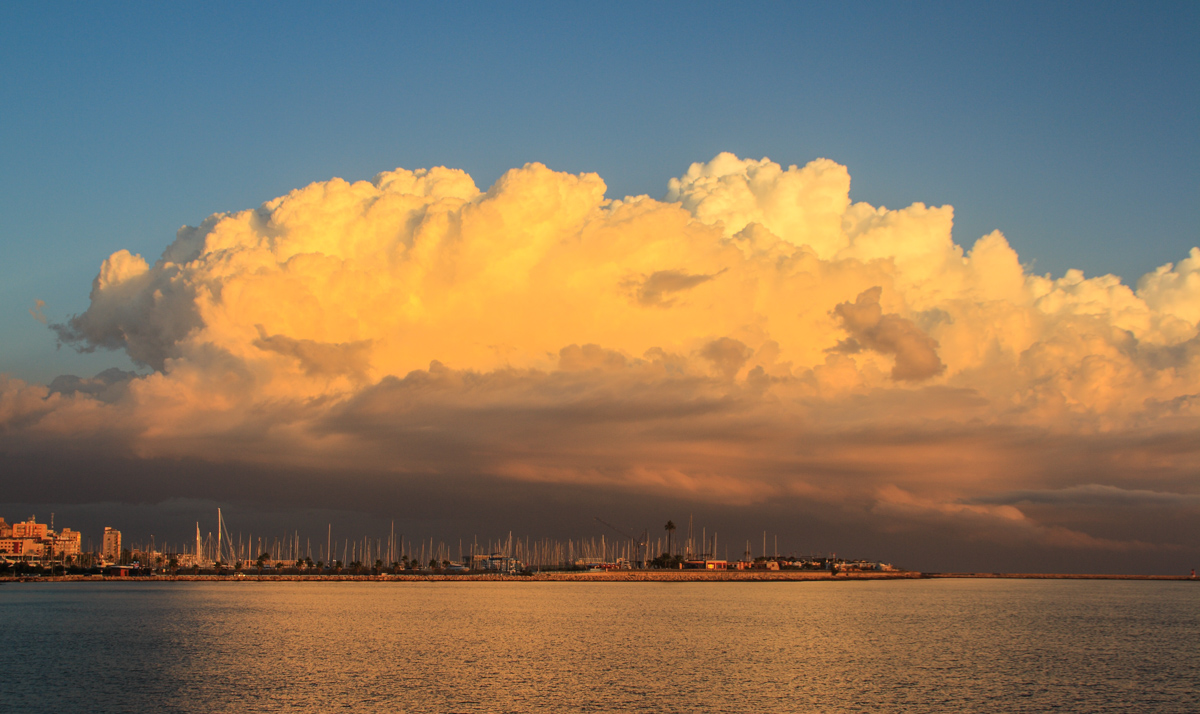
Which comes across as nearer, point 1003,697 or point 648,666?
point 1003,697

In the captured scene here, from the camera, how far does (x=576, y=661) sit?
82125 millimetres

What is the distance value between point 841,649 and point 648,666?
85.3 ft

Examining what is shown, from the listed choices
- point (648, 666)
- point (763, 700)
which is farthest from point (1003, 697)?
point (648, 666)

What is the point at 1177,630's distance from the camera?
137 m

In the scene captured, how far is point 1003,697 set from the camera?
66.0 m

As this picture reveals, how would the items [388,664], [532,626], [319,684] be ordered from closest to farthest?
1. [319,684]
2. [388,664]
3. [532,626]

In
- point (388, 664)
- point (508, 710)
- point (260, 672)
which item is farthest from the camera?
point (388, 664)

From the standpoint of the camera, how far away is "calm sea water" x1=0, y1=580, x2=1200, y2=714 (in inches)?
2448

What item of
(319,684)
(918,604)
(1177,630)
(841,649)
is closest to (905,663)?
(841,649)

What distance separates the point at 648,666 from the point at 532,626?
42680mm

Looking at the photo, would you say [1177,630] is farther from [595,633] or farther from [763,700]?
[763,700]

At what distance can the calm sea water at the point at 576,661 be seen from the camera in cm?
6219

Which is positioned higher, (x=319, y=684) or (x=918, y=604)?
(x=319, y=684)

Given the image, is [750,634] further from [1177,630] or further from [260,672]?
[1177,630]
